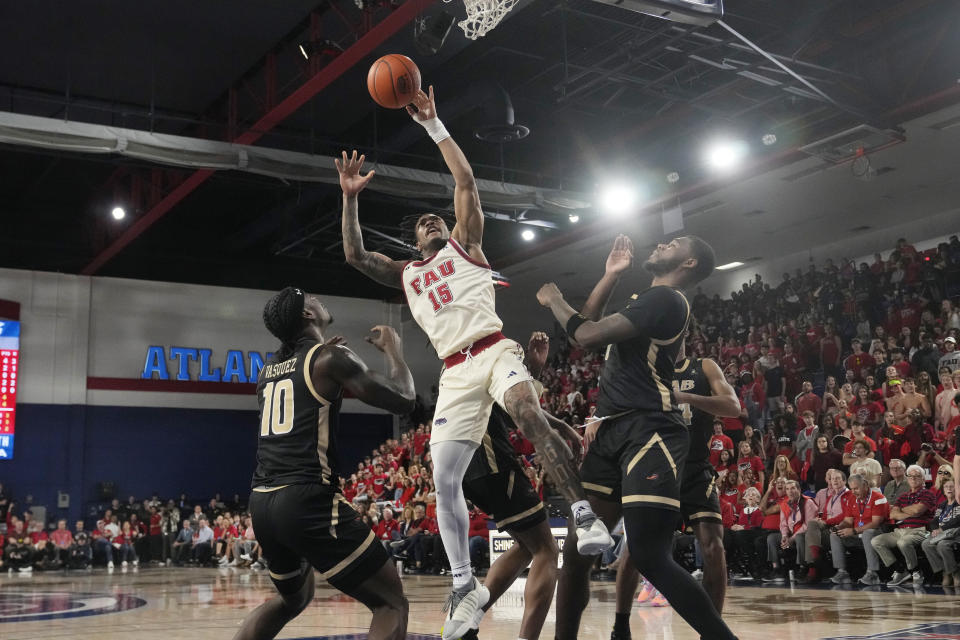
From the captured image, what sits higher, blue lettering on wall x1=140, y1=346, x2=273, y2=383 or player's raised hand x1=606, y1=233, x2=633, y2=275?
blue lettering on wall x1=140, y1=346, x2=273, y2=383

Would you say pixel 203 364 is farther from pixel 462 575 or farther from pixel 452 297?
pixel 462 575

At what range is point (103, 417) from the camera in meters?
24.8

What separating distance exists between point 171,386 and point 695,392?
74.1ft

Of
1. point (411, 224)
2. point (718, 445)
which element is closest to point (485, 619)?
point (718, 445)

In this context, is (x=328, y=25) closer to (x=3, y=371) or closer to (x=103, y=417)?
(x=3, y=371)

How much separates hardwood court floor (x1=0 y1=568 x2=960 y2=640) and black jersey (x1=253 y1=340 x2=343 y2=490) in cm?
265

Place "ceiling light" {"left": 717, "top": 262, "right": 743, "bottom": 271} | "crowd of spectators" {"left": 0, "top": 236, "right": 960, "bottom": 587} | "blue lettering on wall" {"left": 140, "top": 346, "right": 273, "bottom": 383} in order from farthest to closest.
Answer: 1. "blue lettering on wall" {"left": 140, "top": 346, "right": 273, "bottom": 383}
2. "ceiling light" {"left": 717, "top": 262, "right": 743, "bottom": 271}
3. "crowd of spectators" {"left": 0, "top": 236, "right": 960, "bottom": 587}

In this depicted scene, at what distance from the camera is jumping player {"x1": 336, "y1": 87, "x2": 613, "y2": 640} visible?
13.4 feet

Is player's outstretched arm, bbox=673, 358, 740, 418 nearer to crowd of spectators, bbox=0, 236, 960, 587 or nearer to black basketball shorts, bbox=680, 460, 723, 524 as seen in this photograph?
black basketball shorts, bbox=680, 460, 723, 524

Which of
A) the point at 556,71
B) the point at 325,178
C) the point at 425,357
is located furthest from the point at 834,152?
the point at 425,357

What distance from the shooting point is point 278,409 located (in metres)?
3.95

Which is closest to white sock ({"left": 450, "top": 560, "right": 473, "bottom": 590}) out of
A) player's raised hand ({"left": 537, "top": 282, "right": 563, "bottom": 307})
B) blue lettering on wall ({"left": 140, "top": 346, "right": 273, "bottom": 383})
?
player's raised hand ({"left": 537, "top": 282, "right": 563, "bottom": 307})

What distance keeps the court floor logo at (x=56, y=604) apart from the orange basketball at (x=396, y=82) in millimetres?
6126

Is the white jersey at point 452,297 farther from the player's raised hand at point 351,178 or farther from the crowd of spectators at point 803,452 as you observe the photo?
the crowd of spectators at point 803,452
